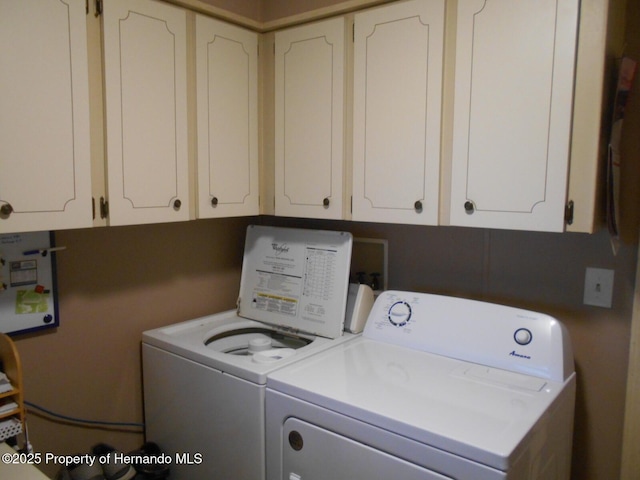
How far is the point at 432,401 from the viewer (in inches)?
50.5

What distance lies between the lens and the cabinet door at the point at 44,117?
1276 mm

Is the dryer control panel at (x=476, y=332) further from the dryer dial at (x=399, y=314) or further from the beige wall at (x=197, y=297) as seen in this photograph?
the beige wall at (x=197, y=297)

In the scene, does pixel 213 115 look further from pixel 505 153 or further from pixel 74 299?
pixel 505 153

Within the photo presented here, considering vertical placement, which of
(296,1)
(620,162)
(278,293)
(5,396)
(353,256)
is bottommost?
(5,396)

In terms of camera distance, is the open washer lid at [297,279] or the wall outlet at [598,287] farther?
the open washer lid at [297,279]

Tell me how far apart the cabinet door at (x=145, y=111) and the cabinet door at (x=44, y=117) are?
0.09 m

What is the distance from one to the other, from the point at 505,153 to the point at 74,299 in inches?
59.6

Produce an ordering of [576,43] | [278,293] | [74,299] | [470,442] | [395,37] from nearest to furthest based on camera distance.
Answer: [470,442] → [576,43] → [395,37] → [74,299] → [278,293]

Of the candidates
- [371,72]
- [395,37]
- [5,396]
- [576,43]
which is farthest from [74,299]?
[576,43]

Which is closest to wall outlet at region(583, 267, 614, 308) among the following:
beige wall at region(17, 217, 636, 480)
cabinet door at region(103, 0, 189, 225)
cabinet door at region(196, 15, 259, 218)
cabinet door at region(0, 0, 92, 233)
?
beige wall at region(17, 217, 636, 480)

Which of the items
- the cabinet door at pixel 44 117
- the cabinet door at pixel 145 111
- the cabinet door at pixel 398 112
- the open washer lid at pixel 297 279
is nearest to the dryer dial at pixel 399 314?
the open washer lid at pixel 297 279

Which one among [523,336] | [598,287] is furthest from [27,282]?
[598,287]

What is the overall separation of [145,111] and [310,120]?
23.0 inches

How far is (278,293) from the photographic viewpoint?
2035 mm
